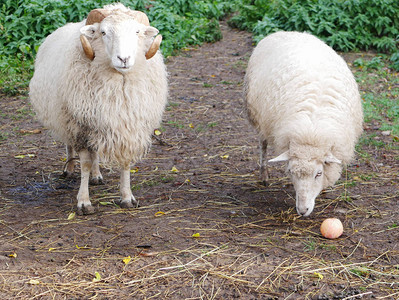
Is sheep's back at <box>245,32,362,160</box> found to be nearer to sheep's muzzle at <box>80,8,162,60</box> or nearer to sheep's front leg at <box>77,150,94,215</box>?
sheep's muzzle at <box>80,8,162,60</box>

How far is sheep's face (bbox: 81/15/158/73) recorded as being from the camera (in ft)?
14.1

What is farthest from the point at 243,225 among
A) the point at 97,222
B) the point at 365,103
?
the point at 365,103

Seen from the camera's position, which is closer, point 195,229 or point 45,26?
point 195,229

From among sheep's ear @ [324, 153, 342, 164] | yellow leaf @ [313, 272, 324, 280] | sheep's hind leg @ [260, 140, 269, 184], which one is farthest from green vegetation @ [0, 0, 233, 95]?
yellow leaf @ [313, 272, 324, 280]

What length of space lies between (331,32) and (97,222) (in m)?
7.08

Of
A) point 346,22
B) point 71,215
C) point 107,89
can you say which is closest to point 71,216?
point 71,215

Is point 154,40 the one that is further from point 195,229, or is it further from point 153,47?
point 195,229

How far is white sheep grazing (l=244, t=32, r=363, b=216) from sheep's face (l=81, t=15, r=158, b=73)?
125cm

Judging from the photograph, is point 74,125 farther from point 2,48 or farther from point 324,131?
point 2,48

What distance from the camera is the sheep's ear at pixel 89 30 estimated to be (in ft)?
14.8

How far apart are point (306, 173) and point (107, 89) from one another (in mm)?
1820

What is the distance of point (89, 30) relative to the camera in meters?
Answer: 4.56

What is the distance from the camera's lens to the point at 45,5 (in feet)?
32.7

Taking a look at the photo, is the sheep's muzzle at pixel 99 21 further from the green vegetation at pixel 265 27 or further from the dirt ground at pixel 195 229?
the green vegetation at pixel 265 27
